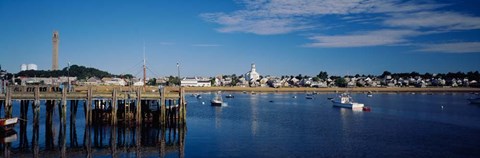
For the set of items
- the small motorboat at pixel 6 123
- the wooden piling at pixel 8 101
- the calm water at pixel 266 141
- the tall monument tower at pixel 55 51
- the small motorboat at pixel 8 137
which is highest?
the tall monument tower at pixel 55 51

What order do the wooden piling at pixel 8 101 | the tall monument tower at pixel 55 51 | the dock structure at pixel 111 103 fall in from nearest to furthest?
the wooden piling at pixel 8 101 < the dock structure at pixel 111 103 < the tall monument tower at pixel 55 51

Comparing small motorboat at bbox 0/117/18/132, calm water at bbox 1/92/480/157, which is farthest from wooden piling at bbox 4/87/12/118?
calm water at bbox 1/92/480/157

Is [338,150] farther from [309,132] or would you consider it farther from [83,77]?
[83,77]

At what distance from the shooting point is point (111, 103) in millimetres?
45844

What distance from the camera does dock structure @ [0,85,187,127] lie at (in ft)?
131

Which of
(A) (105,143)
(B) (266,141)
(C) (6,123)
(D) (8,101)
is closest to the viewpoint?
(A) (105,143)

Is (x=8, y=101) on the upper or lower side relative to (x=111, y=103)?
upper

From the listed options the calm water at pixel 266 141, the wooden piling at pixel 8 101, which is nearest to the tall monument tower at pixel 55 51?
the calm water at pixel 266 141

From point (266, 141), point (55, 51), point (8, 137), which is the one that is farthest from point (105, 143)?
point (55, 51)

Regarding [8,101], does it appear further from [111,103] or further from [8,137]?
[111,103]

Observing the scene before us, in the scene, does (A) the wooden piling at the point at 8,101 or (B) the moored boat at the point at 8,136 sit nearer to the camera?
(B) the moored boat at the point at 8,136

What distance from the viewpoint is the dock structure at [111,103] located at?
40.0 m

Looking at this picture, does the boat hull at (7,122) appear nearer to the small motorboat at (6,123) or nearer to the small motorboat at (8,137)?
the small motorboat at (6,123)

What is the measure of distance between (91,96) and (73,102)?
648 cm
